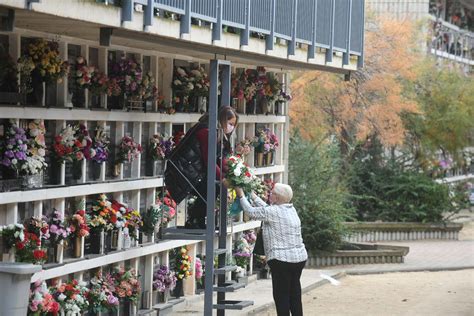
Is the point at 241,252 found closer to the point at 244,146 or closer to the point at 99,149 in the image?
the point at 244,146

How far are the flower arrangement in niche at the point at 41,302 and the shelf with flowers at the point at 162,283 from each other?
3.70 meters

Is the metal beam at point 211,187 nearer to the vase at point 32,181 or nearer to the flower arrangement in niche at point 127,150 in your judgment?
the flower arrangement in niche at point 127,150

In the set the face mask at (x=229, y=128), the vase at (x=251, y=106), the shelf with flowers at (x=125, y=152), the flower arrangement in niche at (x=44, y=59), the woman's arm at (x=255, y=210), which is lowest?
the woman's arm at (x=255, y=210)

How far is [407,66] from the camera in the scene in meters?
40.8

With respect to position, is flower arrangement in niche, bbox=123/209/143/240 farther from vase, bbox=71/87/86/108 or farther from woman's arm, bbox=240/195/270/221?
woman's arm, bbox=240/195/270/221

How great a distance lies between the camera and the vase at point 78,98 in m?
13.8

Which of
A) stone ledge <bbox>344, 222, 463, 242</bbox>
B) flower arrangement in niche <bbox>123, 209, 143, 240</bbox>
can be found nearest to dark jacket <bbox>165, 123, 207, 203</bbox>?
flower arrangement in niche <bbox>123, 209, 143, 240</bbox>

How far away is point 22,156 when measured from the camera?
12.2 metres

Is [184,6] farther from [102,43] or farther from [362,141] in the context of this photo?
[362,141]

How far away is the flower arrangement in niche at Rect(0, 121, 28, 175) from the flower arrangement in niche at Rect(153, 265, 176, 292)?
167 inches

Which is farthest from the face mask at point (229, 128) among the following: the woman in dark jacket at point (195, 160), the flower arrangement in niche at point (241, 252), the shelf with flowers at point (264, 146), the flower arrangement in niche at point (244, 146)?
the shelf with flowers at point (264, 146)

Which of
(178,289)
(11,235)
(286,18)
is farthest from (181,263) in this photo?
(11,235)

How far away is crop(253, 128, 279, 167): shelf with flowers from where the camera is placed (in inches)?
814

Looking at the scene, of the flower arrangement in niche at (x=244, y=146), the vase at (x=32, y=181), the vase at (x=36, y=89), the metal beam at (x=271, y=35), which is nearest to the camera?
the vase at (x=32, y=181)
